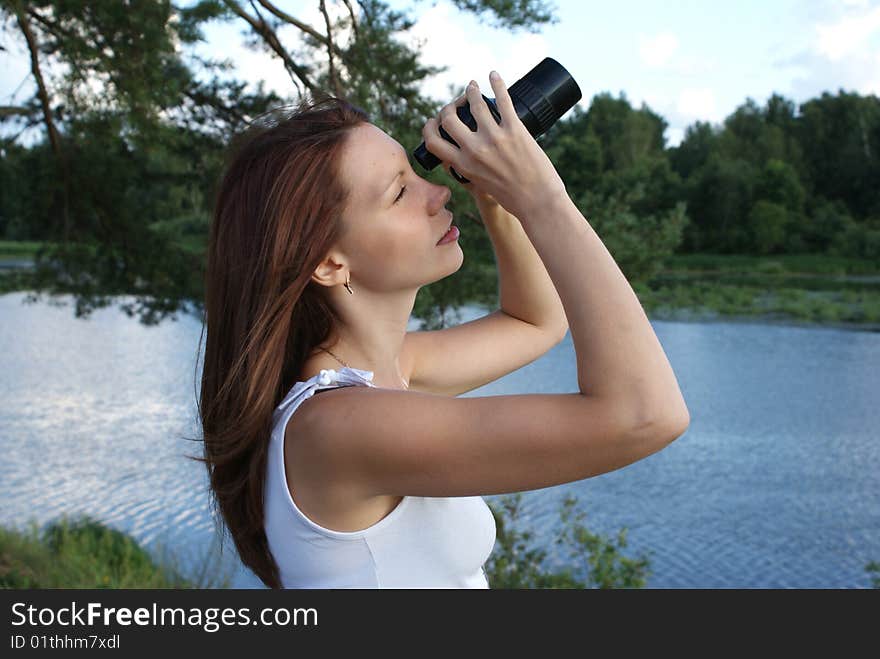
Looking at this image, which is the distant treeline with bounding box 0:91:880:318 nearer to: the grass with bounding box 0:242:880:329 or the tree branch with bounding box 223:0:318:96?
the tree branch with bounding box 223:0:318:96

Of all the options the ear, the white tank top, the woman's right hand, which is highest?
the woman's right hand

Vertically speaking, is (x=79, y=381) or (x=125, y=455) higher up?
(x=79, y=381)

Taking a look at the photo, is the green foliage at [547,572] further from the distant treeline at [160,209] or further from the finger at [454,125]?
the finger at [454,125]

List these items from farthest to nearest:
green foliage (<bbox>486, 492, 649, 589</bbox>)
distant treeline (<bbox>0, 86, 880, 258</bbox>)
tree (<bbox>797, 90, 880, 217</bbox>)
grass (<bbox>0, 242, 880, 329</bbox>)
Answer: tree (<bbox>797, 90, 880, 217</bbox>), distant treeline (<bbox>0, 86, 880, 258</bbox>), grass (<bbox>0, 242, 880, 329</bbox>), green foliage (<bbox>486, 492, 649, 589</bbox>)

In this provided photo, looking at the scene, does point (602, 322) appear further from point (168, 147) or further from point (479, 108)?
point (168, 147)

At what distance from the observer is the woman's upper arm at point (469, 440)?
651 mm

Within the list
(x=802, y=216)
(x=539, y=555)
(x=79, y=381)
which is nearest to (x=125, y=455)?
(x=79, y=381)

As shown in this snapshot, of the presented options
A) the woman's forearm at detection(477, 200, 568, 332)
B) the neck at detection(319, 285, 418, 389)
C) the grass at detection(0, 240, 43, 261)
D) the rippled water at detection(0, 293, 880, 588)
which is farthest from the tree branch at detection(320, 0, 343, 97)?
the grass at detection(0, 240, 43, 261)

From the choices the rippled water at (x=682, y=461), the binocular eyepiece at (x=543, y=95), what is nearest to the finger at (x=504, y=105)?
the binocular eyepiece at (x=543, y=95)

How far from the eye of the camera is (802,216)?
35.6 ft

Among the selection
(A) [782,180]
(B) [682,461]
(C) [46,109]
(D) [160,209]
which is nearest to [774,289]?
(A) [782,180]

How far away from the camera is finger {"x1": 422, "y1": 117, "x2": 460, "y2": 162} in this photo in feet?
2.44

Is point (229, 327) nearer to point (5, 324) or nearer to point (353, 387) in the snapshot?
point (353, 387)
